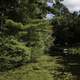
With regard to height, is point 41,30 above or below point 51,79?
above

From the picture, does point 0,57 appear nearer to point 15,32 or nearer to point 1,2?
point 15,32

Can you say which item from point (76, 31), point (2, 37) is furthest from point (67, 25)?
point (2, 37)

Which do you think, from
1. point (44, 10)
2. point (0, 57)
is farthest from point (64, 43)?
point (0, 57)

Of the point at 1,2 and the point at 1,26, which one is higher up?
the point at 1,2

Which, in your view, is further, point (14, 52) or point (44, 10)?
point (44, 10)

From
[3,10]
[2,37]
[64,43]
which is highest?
[3,10]

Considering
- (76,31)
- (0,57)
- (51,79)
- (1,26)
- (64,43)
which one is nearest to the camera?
(51,79)

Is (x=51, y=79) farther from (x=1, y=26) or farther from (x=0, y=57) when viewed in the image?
(x=1, y=26)

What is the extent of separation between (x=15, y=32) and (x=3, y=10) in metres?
2.16

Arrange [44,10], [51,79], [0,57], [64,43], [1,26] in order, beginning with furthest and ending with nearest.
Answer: [64,43] < [44,10] < [1,26] < [0,57] < [51,79]

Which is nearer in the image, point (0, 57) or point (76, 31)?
point (0, 57)

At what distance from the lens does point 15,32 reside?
56.3 ft

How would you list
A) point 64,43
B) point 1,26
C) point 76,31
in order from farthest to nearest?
point 64,43, point 76,31, point 1,26

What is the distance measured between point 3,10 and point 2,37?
2.31 metres
